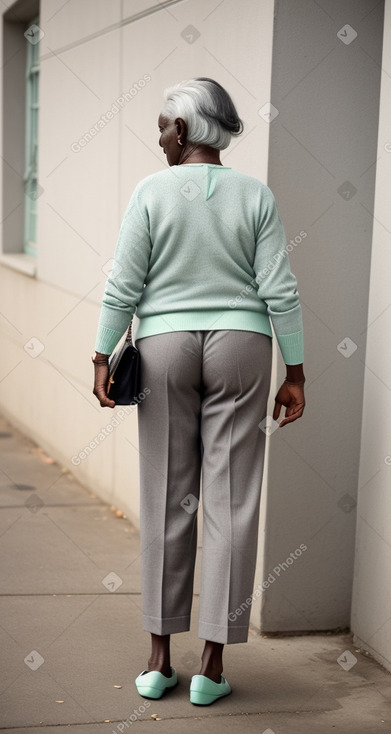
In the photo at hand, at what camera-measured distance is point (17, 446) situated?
25.8 feet

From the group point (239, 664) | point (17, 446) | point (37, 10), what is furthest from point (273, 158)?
point (37, 10)

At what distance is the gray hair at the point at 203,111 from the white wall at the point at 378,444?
79cm

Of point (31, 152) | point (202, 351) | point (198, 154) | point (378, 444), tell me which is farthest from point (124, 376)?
point (31, 152)

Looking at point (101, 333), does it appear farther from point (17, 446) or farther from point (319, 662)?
point (17, 446)

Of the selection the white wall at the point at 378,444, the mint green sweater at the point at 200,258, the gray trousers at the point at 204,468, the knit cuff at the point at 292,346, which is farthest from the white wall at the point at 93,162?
the gray trousers at the point at 204,468

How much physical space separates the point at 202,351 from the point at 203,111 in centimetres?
74

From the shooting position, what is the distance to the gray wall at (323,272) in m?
3.99

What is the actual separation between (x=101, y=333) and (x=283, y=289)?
1.92 ft

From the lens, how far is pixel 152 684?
3.54m

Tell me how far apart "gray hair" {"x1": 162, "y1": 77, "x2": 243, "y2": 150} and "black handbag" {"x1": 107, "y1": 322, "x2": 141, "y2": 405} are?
0.68 meters

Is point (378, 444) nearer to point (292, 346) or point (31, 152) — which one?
point (292, 346)

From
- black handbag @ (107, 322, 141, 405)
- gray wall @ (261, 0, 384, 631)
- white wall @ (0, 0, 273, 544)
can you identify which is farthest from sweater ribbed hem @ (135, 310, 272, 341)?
white wall @ (0, 0, 273, 544)

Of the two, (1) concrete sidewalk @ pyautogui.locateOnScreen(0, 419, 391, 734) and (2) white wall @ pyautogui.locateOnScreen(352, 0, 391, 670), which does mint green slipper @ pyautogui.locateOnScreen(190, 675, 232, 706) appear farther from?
(2) white wall @ pyautogui.locateOnScreen(352, 0, 391, 670)

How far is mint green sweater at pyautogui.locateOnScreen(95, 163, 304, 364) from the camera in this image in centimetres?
332
